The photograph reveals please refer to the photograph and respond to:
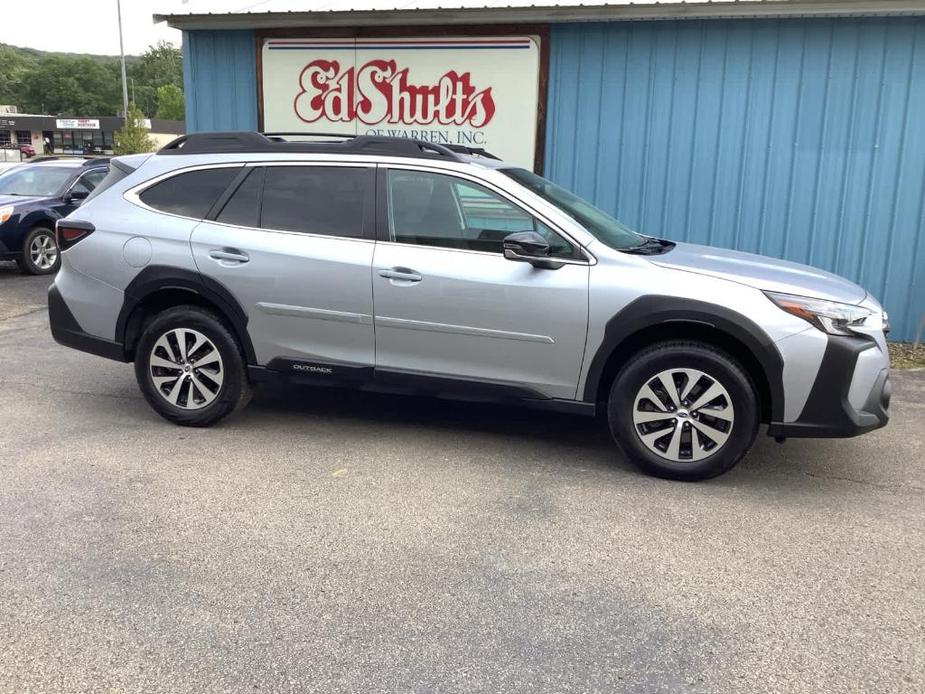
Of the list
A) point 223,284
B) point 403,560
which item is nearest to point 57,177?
point 223,284

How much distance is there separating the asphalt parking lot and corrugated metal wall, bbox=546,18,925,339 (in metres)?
2.91

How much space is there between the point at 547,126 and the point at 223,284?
4589 mm

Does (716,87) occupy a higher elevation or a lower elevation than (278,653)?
higher

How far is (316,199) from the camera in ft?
16.5

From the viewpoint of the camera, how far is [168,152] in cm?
548

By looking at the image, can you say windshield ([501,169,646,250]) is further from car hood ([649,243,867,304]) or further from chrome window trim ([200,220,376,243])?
chrome window trim ([200,220,376,243])

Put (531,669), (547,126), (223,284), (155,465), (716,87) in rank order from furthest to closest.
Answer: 1. (547,126)
2. (716,87)
3. (223,284)
4. (155,465)
5. (531,669)

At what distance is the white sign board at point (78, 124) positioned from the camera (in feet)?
239

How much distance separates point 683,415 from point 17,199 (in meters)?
10.8

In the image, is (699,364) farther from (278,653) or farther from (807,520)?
(278,653)

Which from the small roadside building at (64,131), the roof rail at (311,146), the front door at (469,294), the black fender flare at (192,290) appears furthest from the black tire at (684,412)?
the small roadside building at (64,131)

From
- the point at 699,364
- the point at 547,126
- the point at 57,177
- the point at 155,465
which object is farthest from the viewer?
the point at 57,177

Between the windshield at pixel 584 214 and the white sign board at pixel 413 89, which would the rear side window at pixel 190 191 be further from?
the white sign board at pixel 413 89

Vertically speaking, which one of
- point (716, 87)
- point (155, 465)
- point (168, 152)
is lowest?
point (155, 465)
